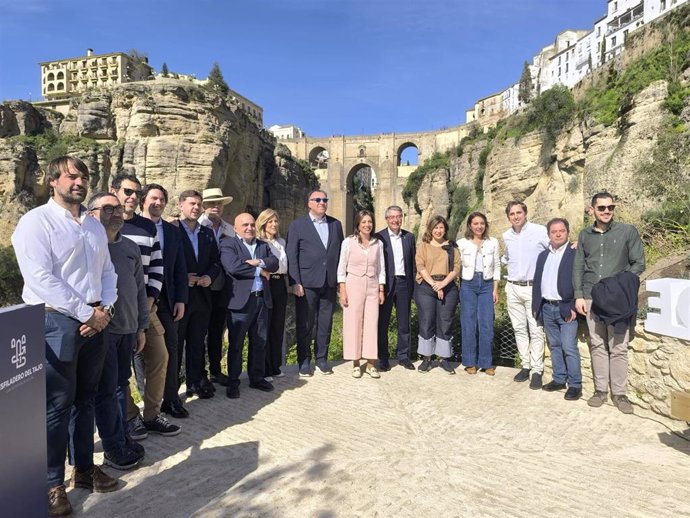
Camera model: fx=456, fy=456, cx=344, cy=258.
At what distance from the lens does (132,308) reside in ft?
10.2

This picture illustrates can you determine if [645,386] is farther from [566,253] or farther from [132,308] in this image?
[132,308]

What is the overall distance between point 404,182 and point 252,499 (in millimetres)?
52421

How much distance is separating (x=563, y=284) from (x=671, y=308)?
42.0 inches

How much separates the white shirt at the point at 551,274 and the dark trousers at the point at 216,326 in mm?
3362

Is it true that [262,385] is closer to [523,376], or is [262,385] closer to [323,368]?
[323,368]

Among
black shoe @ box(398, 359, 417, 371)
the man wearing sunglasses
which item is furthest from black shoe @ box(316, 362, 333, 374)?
the man wearing sunglasses

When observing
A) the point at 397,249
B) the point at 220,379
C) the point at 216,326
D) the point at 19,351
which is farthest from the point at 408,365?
the point at 19,351

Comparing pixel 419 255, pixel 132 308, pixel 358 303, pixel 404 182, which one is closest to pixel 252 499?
pixel 132 308

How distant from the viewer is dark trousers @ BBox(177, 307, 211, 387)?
14.8 ft

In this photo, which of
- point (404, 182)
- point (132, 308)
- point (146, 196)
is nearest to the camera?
point (132, 308)

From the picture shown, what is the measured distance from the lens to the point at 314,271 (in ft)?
17.6

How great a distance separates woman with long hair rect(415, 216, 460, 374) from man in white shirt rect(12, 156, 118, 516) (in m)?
3.72

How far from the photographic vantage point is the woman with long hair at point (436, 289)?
5.52 m

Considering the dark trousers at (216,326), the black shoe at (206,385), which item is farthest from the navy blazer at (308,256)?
the black shoe at (206,385)
